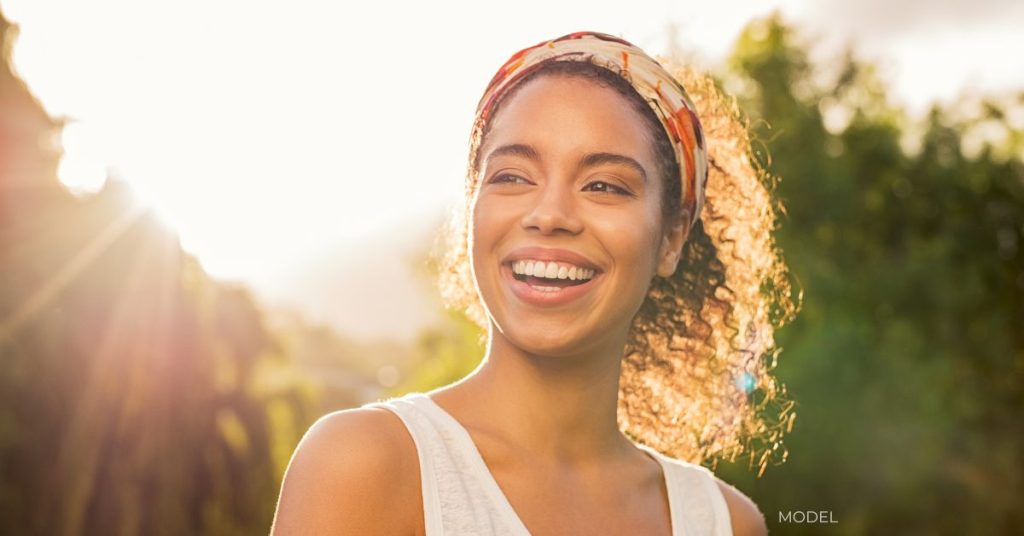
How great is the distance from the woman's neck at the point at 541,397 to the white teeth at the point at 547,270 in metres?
0.19

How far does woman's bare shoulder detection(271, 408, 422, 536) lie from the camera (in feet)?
7.22

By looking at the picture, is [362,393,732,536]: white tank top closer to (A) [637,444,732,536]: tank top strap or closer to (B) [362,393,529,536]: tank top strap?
(B) [362,393,529,536]: tank top strap

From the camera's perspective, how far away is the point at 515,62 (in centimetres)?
273

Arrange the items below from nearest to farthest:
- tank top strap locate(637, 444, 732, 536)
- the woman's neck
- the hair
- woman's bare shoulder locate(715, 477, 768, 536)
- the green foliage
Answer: the woman's neck, tank top strap locate(637, 444, 732, 536), woman's bare shoulder locate(715, 477, 768, 536), the hair, the green foliage

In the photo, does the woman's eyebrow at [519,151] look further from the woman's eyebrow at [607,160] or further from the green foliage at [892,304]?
the green foliage at [892,304]

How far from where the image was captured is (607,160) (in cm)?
260

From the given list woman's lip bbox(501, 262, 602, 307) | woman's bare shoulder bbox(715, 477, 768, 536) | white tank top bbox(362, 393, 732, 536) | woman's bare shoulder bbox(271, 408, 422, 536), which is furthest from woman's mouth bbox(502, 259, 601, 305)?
woman's bare shoulder bbox(715, 477, 768, 536)

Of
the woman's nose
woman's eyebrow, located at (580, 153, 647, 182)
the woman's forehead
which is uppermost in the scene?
the woman's forehead

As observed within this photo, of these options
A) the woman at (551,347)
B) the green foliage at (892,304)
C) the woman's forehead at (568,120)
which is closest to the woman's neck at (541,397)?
the woman at (551,347)

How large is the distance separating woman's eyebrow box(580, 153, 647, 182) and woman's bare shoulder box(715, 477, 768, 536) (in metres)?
0.81

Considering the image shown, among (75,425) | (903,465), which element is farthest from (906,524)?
(75,425)

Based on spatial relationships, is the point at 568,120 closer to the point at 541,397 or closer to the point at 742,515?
the point at 541,397

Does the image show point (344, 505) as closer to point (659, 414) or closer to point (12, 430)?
point (659, 414)

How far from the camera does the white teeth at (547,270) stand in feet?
8.29
